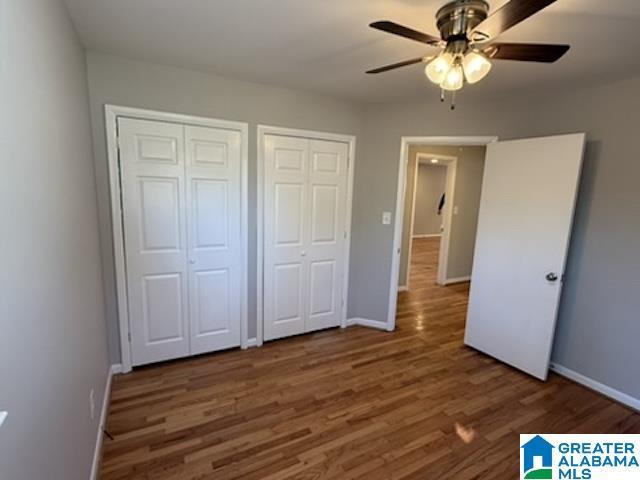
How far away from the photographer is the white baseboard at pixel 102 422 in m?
1.68

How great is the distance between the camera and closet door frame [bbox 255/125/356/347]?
2.87 metres

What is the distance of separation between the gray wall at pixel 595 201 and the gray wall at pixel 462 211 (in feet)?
6.48

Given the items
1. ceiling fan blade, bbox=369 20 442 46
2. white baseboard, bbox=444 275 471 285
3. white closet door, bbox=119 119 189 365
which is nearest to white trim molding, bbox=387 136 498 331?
ceiling fan blade, bbox=369 20 442 46

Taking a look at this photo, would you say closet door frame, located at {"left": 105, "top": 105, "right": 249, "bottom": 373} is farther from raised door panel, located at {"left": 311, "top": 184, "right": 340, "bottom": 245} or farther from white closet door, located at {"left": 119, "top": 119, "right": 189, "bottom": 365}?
raised door panel, located at {"left": 311, "top": 184, "right": 340, "bottom": 245}

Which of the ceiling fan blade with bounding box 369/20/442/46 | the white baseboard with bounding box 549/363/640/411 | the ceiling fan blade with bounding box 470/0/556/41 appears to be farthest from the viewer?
the white baseboard with bounding box 549/363/640/411

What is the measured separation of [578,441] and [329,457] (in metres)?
1.50

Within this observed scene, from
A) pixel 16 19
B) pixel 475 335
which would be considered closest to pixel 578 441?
pixel 475 335

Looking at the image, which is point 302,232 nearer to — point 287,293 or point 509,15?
point 287,293

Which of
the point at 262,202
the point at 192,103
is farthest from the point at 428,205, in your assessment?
the point at 192,103

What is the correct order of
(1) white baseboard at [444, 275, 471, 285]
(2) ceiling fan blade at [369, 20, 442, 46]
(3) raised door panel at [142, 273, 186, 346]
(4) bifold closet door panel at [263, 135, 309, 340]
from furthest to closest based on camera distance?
(1) white baseboard at [444, 275, 471, 285] < (4) bifold closet door panel at [263, 135, 309, 340] < (3) raised door panel at [142, 273, 186, 346] < (2) ceiling fan blade at [369, 20, 442, 46]

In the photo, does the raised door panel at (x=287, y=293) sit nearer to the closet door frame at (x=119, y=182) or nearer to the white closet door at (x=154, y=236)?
the closet door frame at (x=119, y=182)

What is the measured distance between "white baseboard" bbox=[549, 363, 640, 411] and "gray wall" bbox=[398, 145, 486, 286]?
2390 millimetres

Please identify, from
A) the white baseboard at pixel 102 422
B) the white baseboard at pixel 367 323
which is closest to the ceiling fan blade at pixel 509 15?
the white baseboard at pixel 102 422

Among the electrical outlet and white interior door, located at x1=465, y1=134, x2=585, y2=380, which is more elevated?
white interior door, located at x1=465, y1=134, x2=585, y2=380
